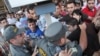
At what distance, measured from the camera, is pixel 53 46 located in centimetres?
239

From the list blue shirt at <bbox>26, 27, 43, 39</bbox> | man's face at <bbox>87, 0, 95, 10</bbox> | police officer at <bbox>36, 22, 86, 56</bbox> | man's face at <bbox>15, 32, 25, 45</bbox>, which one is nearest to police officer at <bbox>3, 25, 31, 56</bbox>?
man's face at <bbox>15, 32, 25, 45</bbox>

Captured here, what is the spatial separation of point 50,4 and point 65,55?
0.63 m

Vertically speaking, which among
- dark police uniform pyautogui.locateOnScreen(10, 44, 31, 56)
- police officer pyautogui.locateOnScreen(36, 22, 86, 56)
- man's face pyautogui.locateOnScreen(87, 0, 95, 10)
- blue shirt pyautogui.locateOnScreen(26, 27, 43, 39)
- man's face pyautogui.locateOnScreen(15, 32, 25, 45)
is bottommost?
blue shirt pyautogui.locateOnScreen(26, 27, 43, 39)

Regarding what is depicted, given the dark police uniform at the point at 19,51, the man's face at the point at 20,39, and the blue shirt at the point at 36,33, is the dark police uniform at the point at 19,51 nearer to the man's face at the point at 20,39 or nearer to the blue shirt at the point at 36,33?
the man's face at the point at 20,39

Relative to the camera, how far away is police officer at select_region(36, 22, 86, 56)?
7.45 ft

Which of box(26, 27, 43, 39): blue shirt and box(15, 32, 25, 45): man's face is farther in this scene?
box(26, 27, 43, 39): blue shirt

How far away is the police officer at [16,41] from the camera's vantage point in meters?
2.79

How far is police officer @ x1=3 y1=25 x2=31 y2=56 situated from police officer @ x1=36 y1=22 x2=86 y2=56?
388mm

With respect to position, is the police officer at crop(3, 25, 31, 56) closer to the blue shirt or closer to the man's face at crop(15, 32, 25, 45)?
the man's face at crop(15, 32, 25, 45)

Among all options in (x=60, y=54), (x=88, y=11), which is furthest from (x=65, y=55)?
(x=88, y=11)

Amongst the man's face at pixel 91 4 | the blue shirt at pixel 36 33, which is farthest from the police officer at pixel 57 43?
the man's face at pixel 91 4

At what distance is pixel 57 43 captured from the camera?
230 cm

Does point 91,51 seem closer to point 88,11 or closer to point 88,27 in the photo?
point 88,27

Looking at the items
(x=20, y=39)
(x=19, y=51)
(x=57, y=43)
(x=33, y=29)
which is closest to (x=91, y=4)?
(x=33, y=29)
